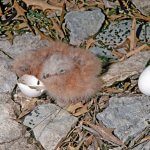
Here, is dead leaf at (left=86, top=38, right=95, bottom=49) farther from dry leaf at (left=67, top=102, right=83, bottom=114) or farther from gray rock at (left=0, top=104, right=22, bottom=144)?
gray rock at (left=0, top=104, right=22, bottom=144)

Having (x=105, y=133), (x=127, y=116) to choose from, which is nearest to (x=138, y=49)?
(x=127, y=116)

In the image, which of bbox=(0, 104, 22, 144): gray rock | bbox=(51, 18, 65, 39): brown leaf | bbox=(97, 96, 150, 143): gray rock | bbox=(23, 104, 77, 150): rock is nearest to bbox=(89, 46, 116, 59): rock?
bbox=(51, 18, 65, 39): brown leaf

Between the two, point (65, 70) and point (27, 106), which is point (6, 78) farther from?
point (65, 70)

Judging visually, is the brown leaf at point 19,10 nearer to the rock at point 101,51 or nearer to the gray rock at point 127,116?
the rock at point 101,51

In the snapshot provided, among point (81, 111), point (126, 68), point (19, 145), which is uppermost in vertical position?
point (126, 68)

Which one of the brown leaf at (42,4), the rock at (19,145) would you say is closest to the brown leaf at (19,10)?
the brown leaf at (42,4)

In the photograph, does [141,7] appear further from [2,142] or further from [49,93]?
[2,142]

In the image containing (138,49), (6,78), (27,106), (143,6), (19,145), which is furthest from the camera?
(143,6)
